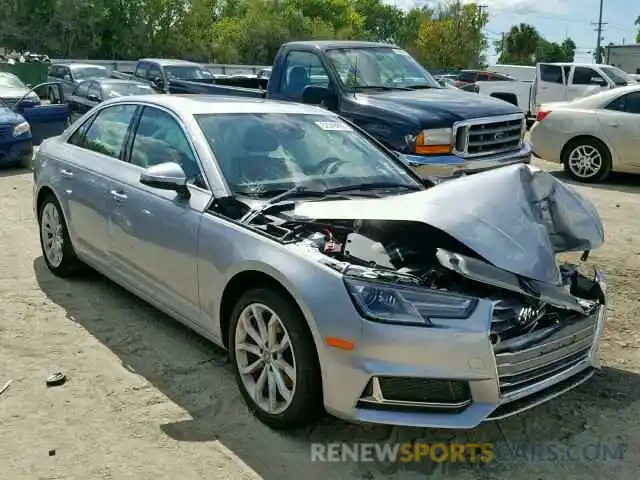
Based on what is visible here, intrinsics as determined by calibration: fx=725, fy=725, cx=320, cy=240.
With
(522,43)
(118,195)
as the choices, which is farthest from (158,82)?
(522,43)

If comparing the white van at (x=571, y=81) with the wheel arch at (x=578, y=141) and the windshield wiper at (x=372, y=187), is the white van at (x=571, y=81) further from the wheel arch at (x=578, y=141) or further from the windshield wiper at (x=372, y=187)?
the windshield wiper at (x=372, y=187)

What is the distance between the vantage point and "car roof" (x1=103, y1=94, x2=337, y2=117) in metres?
4.64

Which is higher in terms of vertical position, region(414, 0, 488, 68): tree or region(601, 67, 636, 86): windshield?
region(414, 0, 488, 68): tree

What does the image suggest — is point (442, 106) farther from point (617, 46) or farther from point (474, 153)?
point (617, 46)

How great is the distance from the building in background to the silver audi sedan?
37.8 metres

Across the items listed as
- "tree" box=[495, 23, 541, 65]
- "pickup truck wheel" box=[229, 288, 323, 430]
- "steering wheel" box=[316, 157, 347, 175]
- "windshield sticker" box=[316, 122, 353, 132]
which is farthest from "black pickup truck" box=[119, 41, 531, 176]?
"tree" box=[495, 23, 541, 65]

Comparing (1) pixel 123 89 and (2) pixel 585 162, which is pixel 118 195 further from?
(1) pixel 123 89

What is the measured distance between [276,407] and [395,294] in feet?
2.88

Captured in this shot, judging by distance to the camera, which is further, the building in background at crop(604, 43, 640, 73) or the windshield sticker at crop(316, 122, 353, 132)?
the building in background at crop(604, 43, 640, 73)

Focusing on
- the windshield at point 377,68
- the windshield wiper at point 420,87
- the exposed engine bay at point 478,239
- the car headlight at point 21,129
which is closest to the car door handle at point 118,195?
the exposed engine bay at point 478,239

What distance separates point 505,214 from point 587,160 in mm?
8123

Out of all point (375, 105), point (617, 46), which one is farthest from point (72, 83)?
point (617, 46)

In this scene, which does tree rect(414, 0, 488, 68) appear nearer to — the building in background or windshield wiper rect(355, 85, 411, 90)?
the building in background

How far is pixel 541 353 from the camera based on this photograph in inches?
131
